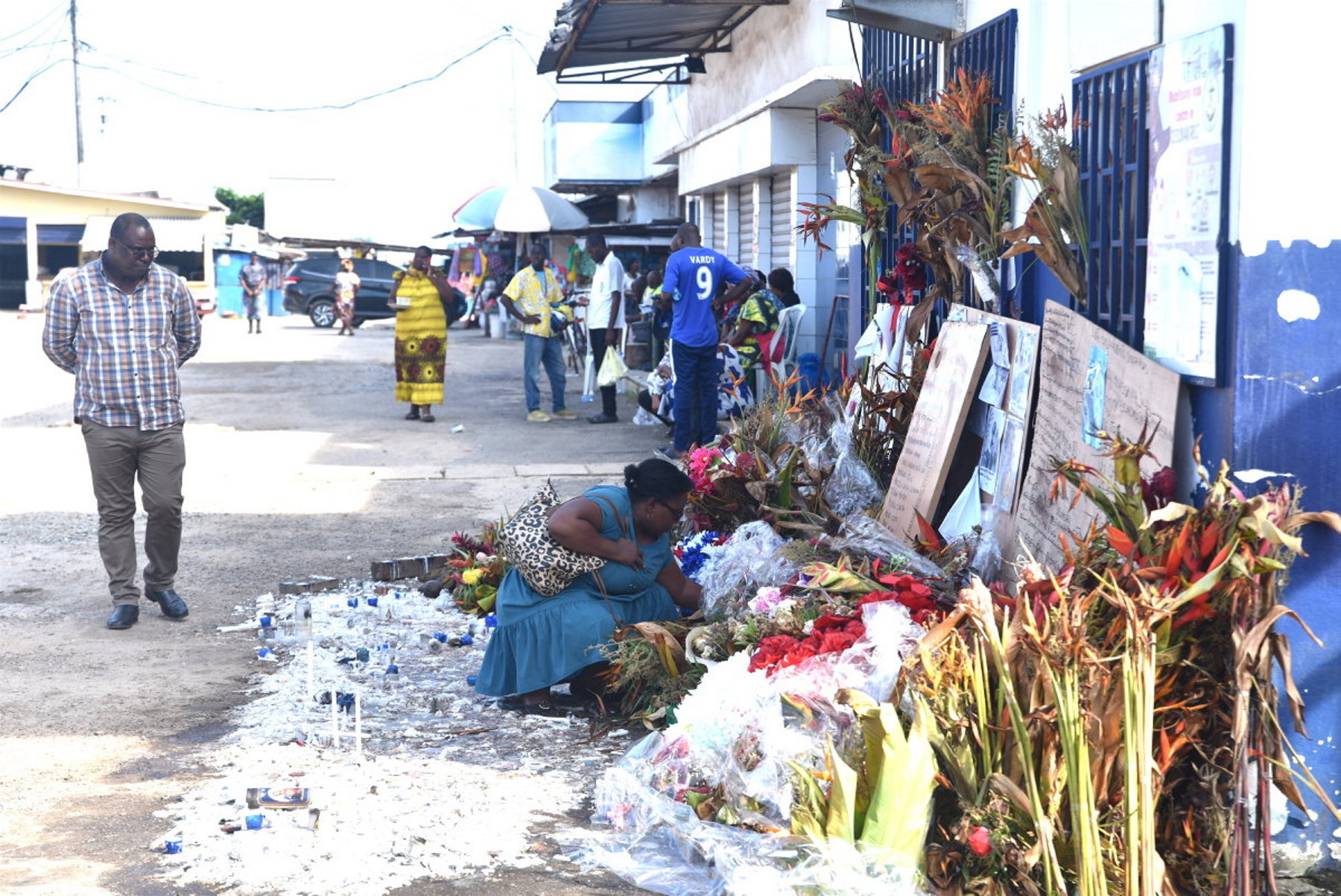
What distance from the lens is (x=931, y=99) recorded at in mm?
6730

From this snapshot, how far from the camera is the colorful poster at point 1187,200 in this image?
12.9 ft

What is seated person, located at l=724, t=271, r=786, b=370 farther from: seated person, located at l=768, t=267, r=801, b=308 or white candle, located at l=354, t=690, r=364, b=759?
white candle, located at l=354, t=690, r=364, b=759

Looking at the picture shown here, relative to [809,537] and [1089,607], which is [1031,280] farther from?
[1089,607]

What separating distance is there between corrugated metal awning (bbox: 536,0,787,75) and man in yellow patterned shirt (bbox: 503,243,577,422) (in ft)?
6.98

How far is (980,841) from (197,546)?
20.9ft

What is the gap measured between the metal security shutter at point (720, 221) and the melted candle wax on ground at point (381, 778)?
10.7 m

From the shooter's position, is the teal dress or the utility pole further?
the utility pole

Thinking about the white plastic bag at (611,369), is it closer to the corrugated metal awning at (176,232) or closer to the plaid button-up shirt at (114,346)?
the plaid button-up shirt at (114,346)

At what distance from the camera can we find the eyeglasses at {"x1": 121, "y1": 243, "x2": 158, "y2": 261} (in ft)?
21.2

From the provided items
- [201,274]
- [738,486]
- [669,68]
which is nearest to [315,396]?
[669,68]

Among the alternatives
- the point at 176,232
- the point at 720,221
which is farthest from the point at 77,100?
the point at 720,221

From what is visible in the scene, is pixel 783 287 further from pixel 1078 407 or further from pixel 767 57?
pixel 1078 407

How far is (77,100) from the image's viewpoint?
48.4m

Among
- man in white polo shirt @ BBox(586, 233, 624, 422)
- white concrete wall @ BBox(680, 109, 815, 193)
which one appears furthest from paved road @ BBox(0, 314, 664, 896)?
white concrete wall @ BBox(680, 109, 815, 193)
